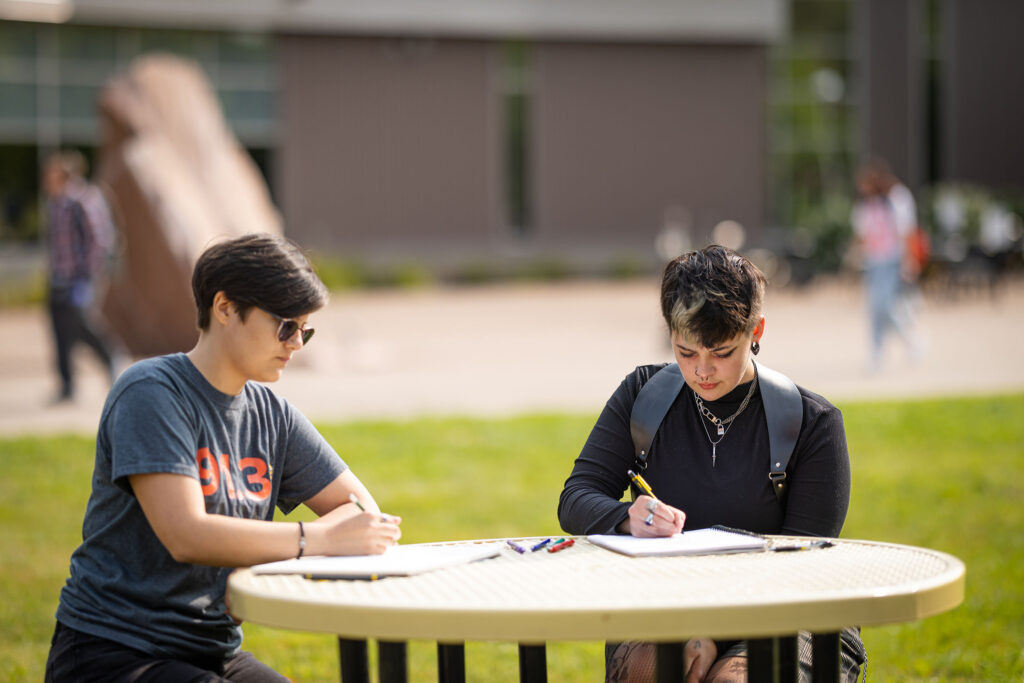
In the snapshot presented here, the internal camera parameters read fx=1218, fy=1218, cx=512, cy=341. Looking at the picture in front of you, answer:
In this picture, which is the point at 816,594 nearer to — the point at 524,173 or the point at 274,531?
the point at 274,531

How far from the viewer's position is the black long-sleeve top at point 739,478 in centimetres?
302

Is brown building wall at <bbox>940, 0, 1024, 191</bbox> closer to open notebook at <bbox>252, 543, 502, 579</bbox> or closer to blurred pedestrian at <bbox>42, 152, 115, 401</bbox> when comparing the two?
blurred pedestrian at <bbox>42, 152, 115, 401</bbox>

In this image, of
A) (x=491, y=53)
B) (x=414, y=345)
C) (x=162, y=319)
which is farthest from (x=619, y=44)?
(x=162, y=319)

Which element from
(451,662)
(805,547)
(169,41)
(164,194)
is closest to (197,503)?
(451,662)

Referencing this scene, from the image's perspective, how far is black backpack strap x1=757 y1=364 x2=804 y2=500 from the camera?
3002mm

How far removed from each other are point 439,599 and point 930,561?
3.52 ft

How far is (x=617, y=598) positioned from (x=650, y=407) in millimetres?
972

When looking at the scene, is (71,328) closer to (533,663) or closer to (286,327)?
(286,327)

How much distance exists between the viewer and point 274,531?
2.67 metres

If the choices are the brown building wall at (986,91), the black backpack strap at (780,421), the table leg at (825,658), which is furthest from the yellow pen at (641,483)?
the brown building wall at (986,91)

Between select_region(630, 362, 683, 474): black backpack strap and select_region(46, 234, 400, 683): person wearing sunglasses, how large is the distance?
28.2 inches

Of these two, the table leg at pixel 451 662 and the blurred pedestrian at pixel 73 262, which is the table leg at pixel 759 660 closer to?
the table leg at pixel 451 662

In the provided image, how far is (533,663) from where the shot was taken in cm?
291

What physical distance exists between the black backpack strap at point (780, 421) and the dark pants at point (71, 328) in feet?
30.5
